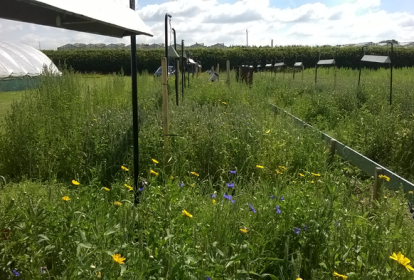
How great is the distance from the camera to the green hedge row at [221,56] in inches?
1265

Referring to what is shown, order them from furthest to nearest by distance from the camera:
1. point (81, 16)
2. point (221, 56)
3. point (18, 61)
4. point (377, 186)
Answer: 1. point (221, 56)
2. point (18, 61)
3. point (377, 186)
4. point (81, 16)

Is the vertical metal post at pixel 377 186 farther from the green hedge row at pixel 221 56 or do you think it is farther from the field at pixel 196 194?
the green hedge row at pixel 221 56

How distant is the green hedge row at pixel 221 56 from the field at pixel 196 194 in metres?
23.6

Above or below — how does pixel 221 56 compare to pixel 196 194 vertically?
above

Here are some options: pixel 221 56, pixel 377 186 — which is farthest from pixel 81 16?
pixel 221 56

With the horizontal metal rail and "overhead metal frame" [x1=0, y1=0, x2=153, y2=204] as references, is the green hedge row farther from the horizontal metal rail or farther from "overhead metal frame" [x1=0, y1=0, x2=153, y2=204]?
"overhead metal frame" [x1=0, y1=0, x2=153, y2=204]

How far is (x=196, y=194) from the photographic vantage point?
3.76m

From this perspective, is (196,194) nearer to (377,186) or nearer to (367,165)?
(377,186)

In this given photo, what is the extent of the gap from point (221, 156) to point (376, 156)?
249cm

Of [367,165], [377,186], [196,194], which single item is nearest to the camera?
[377,186]

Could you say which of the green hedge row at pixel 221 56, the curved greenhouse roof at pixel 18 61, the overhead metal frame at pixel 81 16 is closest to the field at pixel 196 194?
the overhead metal frame at pixel 81 16

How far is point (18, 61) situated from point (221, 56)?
19.0 metres

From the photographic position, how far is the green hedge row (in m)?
32.1

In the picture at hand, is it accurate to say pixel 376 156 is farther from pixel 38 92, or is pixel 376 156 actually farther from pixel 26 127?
pixel 38 92
